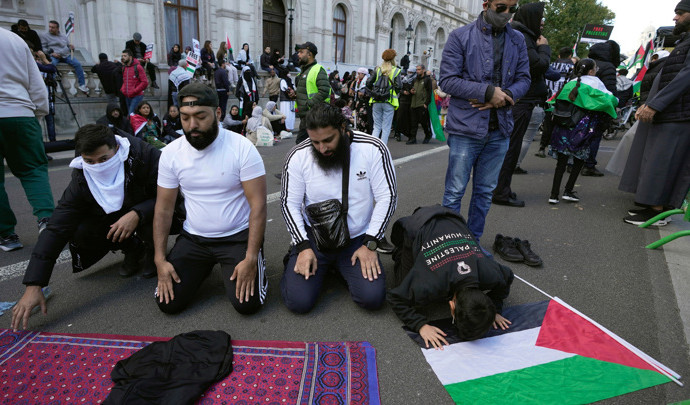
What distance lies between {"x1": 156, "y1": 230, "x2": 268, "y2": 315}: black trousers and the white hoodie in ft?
6.64

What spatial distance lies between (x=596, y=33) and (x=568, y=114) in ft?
63.2

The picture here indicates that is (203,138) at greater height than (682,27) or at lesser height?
lesser

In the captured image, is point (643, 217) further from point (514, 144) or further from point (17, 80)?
point (17, 80)

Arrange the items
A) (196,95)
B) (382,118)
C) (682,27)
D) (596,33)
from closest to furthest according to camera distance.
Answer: (196,95) → (682,27) → (382,118) → (596,33)

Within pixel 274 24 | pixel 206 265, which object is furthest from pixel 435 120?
pixel 274 24

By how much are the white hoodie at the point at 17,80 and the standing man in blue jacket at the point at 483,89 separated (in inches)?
141

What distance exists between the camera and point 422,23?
106 ft

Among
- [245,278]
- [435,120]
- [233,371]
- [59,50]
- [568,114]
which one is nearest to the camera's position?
[233,371]

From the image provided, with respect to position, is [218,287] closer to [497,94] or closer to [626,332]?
[497,94]

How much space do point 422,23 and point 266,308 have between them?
110 ft

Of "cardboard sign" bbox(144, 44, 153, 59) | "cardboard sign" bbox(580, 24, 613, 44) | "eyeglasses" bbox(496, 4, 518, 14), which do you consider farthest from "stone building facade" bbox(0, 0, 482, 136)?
"cardboard sign" bbox(580, 24, 613, 44)

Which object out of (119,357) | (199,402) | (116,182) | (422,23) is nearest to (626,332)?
(199,402)

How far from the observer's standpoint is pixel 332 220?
9.27 ft

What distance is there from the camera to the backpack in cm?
828
